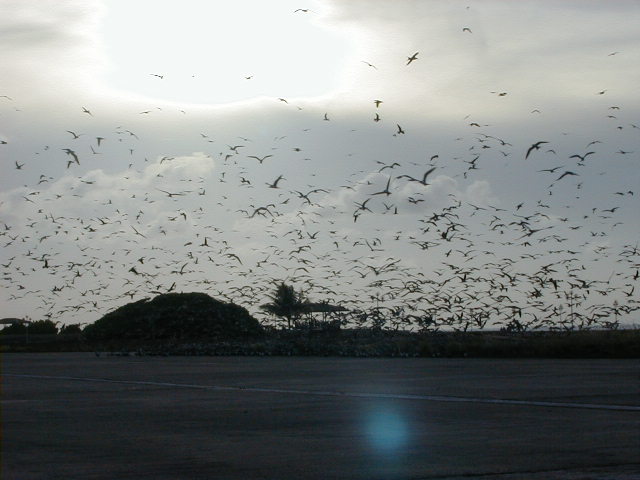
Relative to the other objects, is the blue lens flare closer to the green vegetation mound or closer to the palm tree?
the green vegetation mound

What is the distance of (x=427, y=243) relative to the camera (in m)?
35.8

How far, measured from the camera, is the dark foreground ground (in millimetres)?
9305

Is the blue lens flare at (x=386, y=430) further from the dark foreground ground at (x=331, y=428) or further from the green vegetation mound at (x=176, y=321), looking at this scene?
the green vegetation mound at (x=176, y=321)

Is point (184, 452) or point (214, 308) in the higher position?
point (214, 308)

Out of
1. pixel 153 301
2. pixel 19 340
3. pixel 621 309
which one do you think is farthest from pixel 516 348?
pixel 19 340

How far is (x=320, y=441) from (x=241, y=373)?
16627 mm

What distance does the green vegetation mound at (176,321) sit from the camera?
7394 cm

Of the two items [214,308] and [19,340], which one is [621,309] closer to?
[214,308]

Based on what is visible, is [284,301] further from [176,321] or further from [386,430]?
[386,430]

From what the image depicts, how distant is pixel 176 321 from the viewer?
3059 inches

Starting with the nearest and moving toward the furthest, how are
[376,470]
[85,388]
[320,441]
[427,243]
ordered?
[376,470] < [320,441] < [85,388] < [427,243]

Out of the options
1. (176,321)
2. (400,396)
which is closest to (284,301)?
(176,321)

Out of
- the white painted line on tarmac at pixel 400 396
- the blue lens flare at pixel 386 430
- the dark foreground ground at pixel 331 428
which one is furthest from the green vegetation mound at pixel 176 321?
the blue lens flare at pixel 386 430

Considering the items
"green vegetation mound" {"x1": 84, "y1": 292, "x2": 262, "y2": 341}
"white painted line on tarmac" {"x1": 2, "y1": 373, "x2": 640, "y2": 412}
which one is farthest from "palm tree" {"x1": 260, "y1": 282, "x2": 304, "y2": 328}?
"white painted line on tarmac" {"x1": 2, "y1": 373, "x2": 640, "y2": 412}
